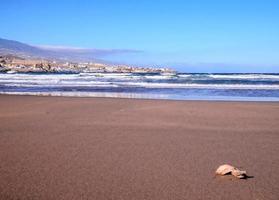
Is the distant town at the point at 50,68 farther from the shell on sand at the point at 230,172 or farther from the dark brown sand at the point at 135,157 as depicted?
the shell on sand at the point at 230,172

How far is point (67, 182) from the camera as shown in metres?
4.61

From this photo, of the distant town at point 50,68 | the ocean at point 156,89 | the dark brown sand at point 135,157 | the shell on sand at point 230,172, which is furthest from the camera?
the distant town at point 50,68

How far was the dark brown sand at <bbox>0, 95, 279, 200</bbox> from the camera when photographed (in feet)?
14.3

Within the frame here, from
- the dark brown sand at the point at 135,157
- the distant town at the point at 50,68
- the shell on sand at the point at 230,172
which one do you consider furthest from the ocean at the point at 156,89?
the distant town at the point at 50,68

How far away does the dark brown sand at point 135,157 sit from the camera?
4.35m

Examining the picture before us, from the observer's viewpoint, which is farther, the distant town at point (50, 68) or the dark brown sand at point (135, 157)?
the distant town at point (50, 68)

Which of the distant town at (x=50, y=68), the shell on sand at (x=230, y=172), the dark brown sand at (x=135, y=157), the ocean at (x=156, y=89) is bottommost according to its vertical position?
the distant town at (x=50, y=68)

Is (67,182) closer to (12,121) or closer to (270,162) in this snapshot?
(270,162)

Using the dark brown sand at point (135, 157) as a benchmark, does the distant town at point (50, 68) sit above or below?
below

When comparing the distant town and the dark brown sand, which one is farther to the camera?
the distant town

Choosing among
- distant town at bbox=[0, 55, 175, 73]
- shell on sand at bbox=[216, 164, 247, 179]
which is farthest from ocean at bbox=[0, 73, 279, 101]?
distant town at bbox=[0, 55, 175, 73]

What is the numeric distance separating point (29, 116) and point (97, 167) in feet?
19.3

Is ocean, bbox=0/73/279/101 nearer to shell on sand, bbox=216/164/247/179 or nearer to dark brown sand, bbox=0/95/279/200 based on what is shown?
dark brown sand, bbox=0/95/279/200

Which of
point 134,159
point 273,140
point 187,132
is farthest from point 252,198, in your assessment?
point 187,132
